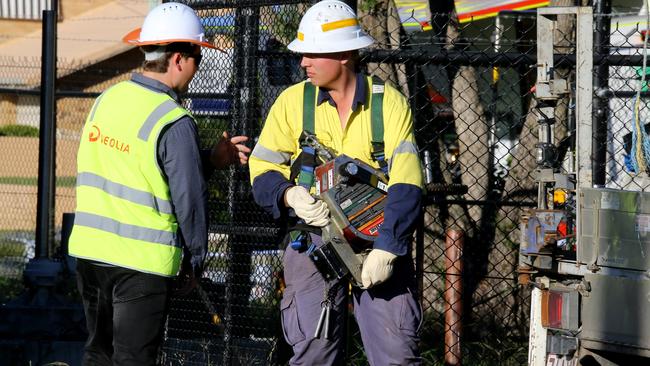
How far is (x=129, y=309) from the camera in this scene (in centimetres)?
476

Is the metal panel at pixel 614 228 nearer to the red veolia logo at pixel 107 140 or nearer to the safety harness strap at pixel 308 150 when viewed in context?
the safety harness strap at pixel 308 150

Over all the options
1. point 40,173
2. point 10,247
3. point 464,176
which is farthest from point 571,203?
point 10,247

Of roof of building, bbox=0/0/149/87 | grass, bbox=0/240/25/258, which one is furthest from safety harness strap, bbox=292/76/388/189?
roof of building, bbox=0/0/149/87

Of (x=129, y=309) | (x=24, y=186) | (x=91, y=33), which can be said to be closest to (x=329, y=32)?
(x=129, y=309)

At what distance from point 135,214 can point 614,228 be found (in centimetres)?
215

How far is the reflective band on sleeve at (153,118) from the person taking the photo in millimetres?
4727

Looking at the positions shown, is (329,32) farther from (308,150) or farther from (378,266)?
(378,266)

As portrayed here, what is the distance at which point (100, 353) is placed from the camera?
491 centimetres

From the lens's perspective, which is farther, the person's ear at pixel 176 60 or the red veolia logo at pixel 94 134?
the person's ear at pixel 176 60

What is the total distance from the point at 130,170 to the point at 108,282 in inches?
20.7

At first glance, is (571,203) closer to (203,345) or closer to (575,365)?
(575,365)

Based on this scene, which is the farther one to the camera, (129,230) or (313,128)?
(313,128)

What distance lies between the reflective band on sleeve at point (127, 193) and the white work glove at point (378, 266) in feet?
3.06

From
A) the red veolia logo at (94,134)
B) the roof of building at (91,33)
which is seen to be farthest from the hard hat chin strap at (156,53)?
the roof of building at (91,33)
